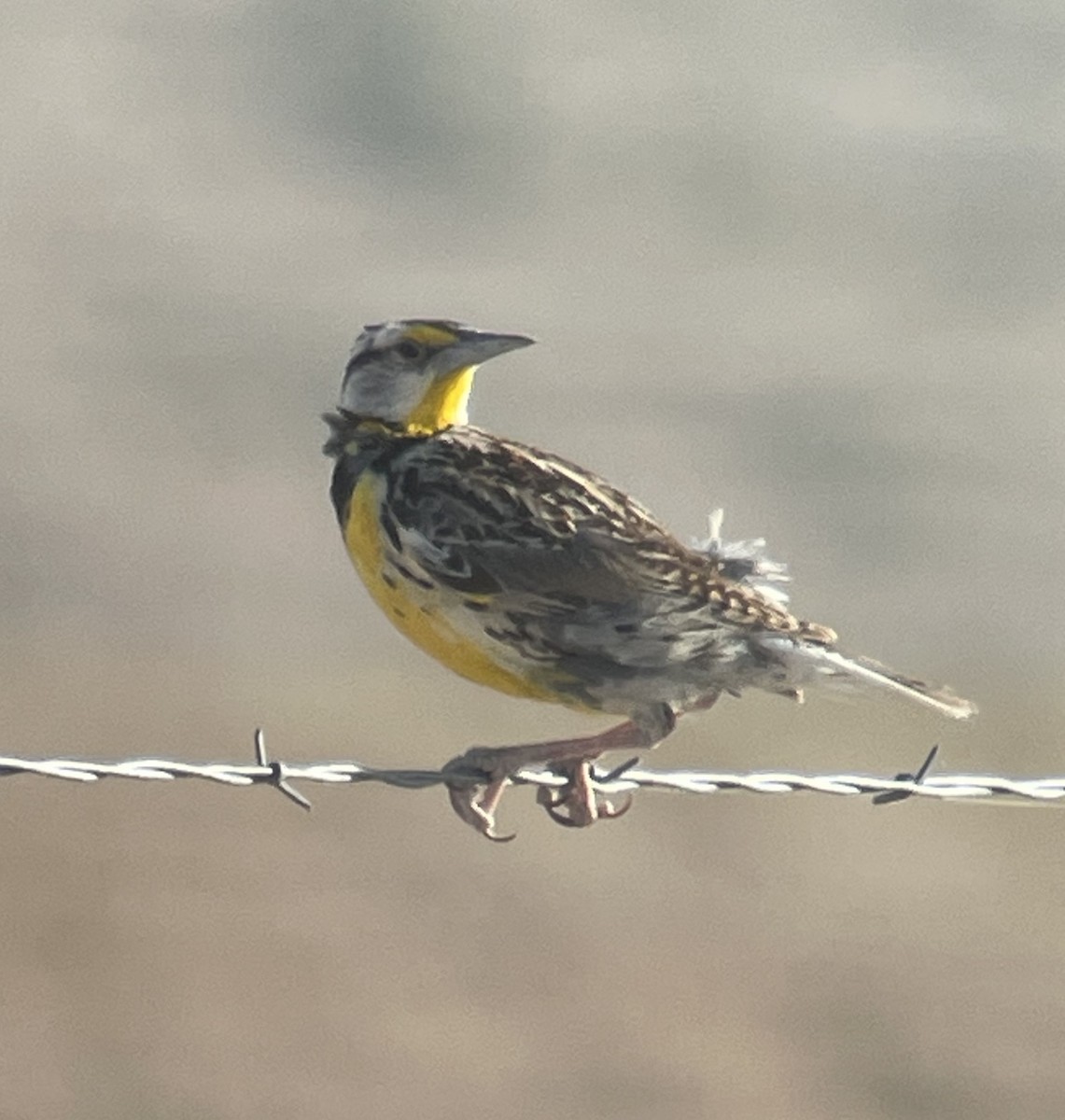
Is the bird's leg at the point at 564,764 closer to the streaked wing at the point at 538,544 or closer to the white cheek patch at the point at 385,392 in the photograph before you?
the streaked wing at the point at 538,544

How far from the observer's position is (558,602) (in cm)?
604

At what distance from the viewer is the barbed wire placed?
5.12 meters

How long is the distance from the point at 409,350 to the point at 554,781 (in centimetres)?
95

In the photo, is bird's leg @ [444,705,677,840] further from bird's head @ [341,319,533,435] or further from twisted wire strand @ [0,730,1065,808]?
bird's head @ [341,319,533,435]

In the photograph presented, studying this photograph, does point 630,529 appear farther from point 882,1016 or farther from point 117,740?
point 117,740

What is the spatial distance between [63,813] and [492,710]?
3.32 metres

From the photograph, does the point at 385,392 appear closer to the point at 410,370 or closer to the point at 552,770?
the point at 410,370

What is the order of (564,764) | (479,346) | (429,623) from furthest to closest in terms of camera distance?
(479,346), (564,764), (429,623)

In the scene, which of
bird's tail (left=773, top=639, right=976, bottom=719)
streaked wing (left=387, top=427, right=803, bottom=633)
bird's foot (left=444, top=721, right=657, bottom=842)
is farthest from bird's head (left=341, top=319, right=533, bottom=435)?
bird's tail (left=773, top=639, right=976, bottom=719)

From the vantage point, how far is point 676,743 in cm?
1798

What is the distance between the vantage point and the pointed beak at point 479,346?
20.6 ft

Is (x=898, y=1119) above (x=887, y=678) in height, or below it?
below

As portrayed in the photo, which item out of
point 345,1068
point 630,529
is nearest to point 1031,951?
point 345,1068

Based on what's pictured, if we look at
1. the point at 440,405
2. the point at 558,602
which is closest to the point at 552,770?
the point at 558,602
